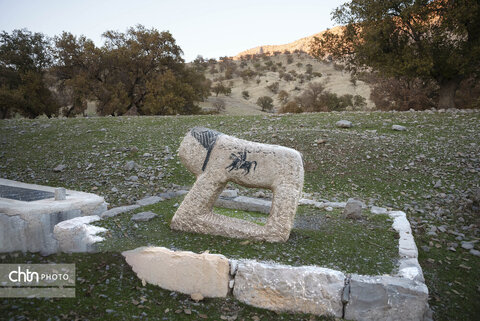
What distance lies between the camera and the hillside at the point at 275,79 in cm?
3058

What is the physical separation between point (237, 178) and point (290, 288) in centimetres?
187

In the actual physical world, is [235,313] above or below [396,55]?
below

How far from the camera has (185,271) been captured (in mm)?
4148

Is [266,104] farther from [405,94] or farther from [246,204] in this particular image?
[246,204]

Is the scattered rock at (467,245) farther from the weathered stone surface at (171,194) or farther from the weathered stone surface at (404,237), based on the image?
the weathered stone surface at (171,194)

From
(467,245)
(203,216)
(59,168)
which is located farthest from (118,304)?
(59,168)

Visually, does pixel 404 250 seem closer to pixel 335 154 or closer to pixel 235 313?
pixel 235 313

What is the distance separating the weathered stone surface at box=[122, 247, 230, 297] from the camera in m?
4.09

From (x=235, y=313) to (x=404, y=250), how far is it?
2681 mm

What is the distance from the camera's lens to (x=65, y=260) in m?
4.64

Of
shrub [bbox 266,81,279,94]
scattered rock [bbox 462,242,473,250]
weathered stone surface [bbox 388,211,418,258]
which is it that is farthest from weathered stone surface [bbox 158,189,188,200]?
shrub [bbox 266,81,279,94]

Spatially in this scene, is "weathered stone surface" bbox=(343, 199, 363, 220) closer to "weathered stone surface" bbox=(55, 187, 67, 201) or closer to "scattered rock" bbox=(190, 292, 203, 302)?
"scattered rock" bbox=(190, 292, 203, 302)

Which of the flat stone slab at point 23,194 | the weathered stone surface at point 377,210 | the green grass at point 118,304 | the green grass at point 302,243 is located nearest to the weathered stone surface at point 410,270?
the green grass at point 302,243

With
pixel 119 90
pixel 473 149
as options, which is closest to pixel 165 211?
pixel 473 149
